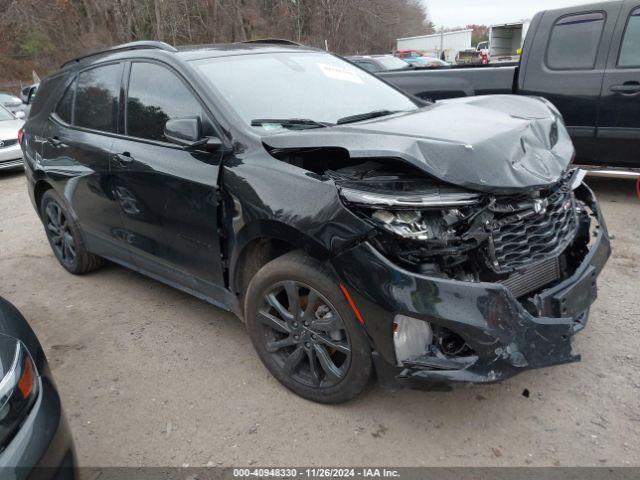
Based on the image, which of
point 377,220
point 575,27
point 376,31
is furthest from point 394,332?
point 376,31

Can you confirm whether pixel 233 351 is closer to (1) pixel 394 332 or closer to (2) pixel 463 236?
(1) pixel 394 332

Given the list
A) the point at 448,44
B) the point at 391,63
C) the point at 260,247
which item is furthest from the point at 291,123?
the point at 448,44

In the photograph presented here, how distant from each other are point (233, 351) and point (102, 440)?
3.02 ft

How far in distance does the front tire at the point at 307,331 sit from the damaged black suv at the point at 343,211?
0.4 inches

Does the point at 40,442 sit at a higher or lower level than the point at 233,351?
higher

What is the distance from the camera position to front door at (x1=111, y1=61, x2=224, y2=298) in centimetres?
297

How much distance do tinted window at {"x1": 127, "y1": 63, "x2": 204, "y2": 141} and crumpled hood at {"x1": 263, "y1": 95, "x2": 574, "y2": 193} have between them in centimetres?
69

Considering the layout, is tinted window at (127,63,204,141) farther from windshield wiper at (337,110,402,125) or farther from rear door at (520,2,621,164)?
rear door at (520,2,621,164)

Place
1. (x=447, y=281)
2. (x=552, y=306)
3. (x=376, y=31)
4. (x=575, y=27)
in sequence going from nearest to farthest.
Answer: (x=447, y=281) < (x=552, y=306) < (x=575, y=27) < (x=376, y=31)

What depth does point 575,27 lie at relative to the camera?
5695 millimetres

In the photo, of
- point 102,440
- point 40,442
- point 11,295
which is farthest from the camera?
point 11,295

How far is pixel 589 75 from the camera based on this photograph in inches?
217

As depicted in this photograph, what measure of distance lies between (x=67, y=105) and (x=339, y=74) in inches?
87.0

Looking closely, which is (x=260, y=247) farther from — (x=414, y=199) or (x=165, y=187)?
(x=414, y=199)
